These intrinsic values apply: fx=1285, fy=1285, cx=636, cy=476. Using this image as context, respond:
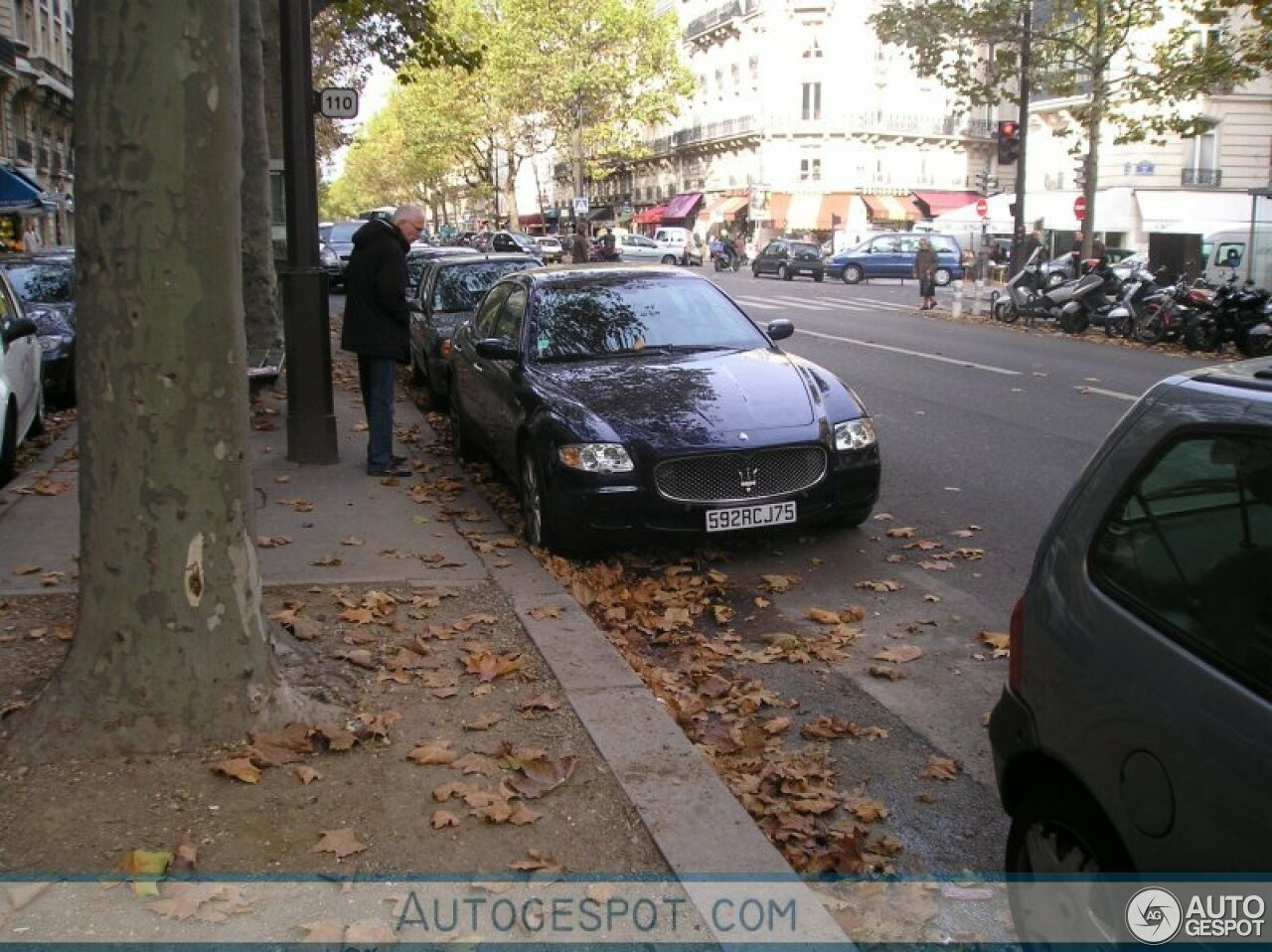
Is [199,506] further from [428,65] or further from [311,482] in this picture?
[428,65]

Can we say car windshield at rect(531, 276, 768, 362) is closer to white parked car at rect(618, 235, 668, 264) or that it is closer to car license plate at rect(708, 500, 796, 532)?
car license plate at rect(708, 500, 796, 532)

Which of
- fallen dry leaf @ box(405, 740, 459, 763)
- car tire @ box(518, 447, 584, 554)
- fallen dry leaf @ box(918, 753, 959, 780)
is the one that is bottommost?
fallen dry leaf @ box(918, 753, 959, 780)

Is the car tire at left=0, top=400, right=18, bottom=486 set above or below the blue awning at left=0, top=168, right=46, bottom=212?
below

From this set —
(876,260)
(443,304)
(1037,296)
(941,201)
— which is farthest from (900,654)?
(941,201)

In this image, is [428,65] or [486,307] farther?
[428,65]

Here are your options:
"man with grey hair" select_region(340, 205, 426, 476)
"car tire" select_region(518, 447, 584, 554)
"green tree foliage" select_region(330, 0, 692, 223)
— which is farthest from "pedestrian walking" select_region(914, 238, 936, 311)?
"green tree foliage" select_region(330, 0, 692, 223)

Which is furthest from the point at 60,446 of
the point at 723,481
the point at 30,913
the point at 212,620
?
the point at 30,913

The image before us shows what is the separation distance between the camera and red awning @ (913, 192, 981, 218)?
67.1m

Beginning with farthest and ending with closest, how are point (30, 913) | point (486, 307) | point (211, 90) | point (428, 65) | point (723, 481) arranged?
point (428, 65)
point (486, 307)
point (723, 481)
point (211, 90)
point (30, 913)

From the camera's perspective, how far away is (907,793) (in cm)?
428

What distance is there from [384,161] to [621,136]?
4175 centimetres

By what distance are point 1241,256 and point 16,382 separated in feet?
65.2

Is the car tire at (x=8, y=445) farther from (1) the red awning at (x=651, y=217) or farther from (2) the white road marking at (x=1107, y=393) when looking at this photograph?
(1) the red awning at (x=651, y=217)

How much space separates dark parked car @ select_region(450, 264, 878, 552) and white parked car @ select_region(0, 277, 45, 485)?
3634 mm
